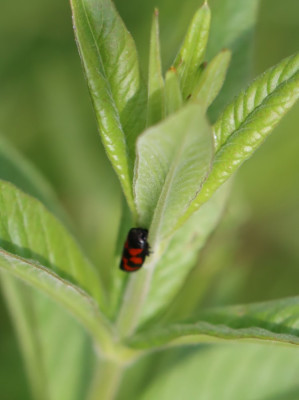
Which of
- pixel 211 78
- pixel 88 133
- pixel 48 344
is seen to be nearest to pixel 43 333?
pixel 48 344

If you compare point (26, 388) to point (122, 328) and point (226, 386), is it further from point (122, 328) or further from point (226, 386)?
point (122, 328)

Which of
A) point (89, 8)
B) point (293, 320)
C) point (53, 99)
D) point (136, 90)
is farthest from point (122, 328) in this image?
point (53, 99)

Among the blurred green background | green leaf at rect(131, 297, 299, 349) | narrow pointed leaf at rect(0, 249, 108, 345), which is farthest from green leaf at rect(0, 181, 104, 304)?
the blurred green background

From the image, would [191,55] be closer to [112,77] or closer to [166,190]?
[112,77]

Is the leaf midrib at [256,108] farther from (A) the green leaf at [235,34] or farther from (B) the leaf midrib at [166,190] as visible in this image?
(A) the green leaf at [235,34]

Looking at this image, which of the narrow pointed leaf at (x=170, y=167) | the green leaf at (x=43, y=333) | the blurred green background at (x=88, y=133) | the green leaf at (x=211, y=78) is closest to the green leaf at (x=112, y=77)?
the narrow pointed leaf at (x=170, y=167)

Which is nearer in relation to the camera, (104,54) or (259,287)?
(104,54)

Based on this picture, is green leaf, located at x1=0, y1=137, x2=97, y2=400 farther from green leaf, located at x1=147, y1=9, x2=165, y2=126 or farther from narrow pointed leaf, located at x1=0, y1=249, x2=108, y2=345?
green leaf, located at x1=147, y1=9, x2=165, y2=126
